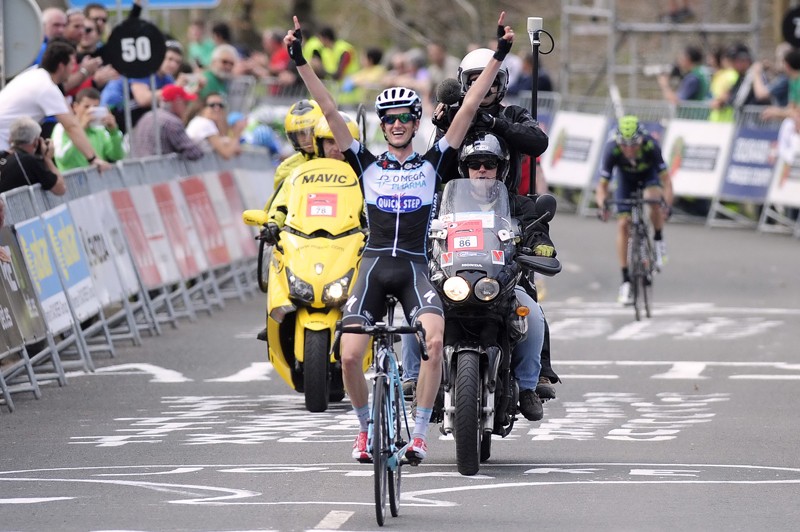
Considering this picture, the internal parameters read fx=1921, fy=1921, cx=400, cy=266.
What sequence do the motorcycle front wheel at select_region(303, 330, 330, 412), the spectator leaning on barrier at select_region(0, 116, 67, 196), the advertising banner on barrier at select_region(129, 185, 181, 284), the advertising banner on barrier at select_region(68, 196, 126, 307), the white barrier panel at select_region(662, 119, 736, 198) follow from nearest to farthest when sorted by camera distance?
the motorcycle front wheel at select_region(303, 330, 330, 412)
the spectator leaning on barrier at select_region(0, 116, 67, 196)
the advertising banner on barrier at select_region(68, 196, 126, 307)
the advertising banner on barrier at select_region(129, 185, 181, 284)
the white barrier panel at select_region(662, 119, 736, 198)

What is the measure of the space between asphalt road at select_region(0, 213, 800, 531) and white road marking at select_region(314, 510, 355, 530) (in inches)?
0.9

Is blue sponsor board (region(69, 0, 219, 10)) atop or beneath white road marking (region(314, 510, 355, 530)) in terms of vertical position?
atop

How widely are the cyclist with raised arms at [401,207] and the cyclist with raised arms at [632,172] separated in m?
9.79

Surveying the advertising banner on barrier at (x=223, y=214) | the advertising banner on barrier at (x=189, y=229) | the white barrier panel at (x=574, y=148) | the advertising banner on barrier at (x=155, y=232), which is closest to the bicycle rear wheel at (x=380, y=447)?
the advertising banner on barrier at (x=155, y=232)

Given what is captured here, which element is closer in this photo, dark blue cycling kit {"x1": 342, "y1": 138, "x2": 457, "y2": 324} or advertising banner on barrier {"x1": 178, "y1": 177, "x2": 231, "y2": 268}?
dark blue cycling kit {"x1": 342, "y1": 138, "x2": 457, "y2": 324}

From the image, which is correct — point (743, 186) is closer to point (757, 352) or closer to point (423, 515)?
point (757, 352)

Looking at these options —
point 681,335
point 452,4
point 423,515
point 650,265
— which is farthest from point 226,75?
point 452,4

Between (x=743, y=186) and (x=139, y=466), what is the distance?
63.3ft

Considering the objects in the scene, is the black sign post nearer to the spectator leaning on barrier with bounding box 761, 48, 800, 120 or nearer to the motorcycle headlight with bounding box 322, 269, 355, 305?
the spectator leaning on barrier with bounding box 761, 48, 800, 120

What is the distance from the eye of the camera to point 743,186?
93.3 ft

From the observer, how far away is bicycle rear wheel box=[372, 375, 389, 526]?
27.5 ft

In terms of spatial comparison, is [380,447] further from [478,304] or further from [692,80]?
[692,80]

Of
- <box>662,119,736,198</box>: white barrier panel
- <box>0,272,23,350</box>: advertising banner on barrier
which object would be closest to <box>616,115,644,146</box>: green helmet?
<box>0,272,23,350</box>: advertising banner on barrier

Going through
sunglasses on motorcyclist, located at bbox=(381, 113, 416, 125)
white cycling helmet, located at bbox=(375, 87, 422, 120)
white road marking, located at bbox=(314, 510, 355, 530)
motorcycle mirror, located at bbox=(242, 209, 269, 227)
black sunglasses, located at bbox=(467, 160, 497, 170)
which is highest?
white cycling helmet, located at bbox=(375, 87, 422, 120)
